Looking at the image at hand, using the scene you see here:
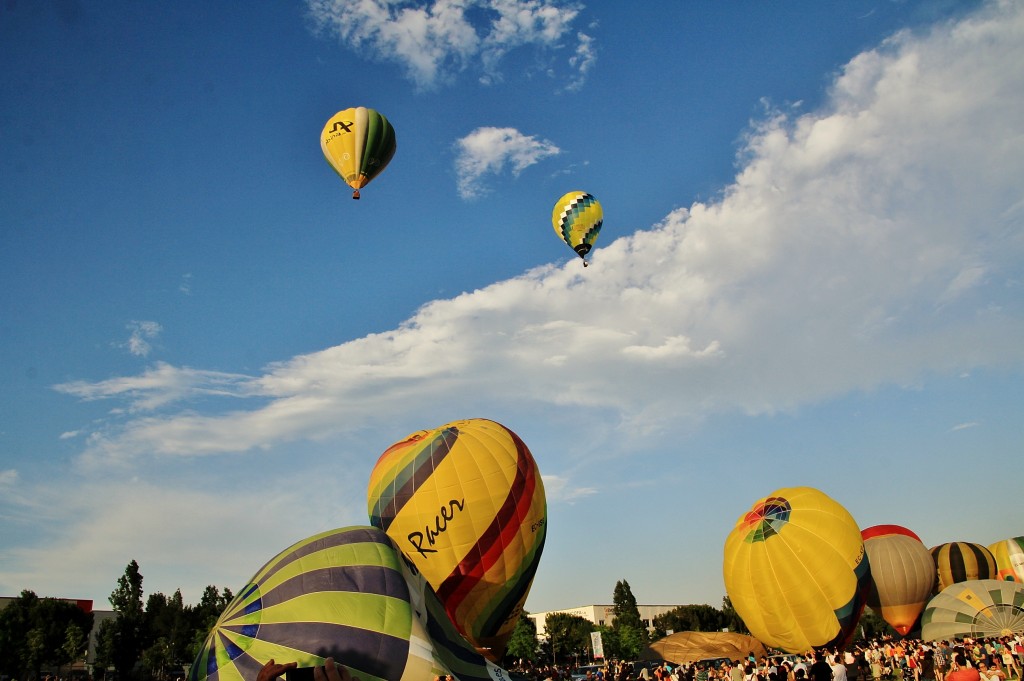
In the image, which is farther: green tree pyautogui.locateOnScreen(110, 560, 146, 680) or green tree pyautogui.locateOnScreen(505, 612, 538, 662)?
green tree pyautogui.locateOnScreen(505, 612, 538, 662)

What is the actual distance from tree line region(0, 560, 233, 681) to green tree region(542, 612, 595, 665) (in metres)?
35.3

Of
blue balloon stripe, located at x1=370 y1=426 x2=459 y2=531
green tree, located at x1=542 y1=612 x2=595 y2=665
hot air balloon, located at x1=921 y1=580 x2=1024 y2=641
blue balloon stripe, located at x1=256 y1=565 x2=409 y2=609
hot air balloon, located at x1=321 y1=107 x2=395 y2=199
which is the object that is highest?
hot air balloon, located at x1=321 y1=107 x2=395 y2=199

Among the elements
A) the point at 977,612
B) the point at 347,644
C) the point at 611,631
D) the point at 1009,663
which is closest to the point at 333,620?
the point at 347,644

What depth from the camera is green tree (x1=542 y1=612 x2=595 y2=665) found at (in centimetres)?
7850

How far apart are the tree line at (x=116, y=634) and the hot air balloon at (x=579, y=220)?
38.3 metres

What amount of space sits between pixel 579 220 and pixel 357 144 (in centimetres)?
1130

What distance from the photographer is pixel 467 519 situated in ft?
66.8

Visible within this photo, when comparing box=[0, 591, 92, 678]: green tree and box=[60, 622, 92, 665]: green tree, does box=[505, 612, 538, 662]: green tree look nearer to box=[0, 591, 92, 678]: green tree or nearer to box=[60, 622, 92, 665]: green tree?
box=[60, 622, 92, 665]: green tree

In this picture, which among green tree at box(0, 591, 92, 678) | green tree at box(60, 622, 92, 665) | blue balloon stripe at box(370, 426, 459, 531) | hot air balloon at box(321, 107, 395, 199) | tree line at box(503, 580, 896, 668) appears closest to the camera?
blue balloon stripe at box(370, 426, 459, 531)

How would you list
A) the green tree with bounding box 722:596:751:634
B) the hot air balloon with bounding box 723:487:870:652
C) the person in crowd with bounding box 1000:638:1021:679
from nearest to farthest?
the person in crowd with bounding box 1000:638:1021:679, the hot air balloon with bounding box 723:487:870:652, the green tree with bounding box 722:596:751:634

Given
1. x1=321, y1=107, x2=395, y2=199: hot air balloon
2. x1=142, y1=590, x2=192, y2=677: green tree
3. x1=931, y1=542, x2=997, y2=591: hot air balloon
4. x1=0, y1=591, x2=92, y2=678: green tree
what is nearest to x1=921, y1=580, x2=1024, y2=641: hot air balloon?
x1=931, y1=542, x2=997, y2=591: hot air balloon

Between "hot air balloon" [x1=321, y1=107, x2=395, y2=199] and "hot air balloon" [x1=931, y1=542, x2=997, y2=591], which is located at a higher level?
"hot air balloon" [x1=321, y1=107, x2=395, y2=199]

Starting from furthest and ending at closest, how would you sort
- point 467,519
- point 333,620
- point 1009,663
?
point 1009,663 → point 467,519 → point 333,620

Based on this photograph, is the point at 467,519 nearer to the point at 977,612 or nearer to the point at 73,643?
the point at 977,612
